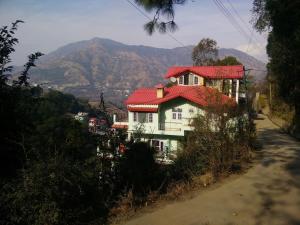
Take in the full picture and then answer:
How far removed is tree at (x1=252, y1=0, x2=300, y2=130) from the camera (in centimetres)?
1719

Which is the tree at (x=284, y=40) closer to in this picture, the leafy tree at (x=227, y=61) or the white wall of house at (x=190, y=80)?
the white wall of house at (x=190, y=80)

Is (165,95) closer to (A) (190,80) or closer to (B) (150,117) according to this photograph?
(B) (150,117)

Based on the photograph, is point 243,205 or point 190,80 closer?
point 243,205

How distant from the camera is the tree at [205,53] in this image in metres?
46.1

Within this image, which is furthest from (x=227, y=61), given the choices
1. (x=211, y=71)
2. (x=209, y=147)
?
(x=209, y=147)

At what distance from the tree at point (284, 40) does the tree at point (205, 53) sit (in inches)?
722

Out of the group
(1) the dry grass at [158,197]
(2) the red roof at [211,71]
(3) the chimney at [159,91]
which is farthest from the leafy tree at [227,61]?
(1) the dry grass at [158,197]

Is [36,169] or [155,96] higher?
[155,96]

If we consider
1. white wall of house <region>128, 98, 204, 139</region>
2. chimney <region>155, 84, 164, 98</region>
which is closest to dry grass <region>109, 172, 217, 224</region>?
white wall of house <region>128, 98, 204, 139</region>

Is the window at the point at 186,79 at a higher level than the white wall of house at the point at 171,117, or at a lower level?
higher

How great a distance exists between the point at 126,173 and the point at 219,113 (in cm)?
341

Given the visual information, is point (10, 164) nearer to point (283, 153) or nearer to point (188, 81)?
point (283, 153)

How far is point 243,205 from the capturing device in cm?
771

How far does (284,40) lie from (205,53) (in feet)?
85.7
